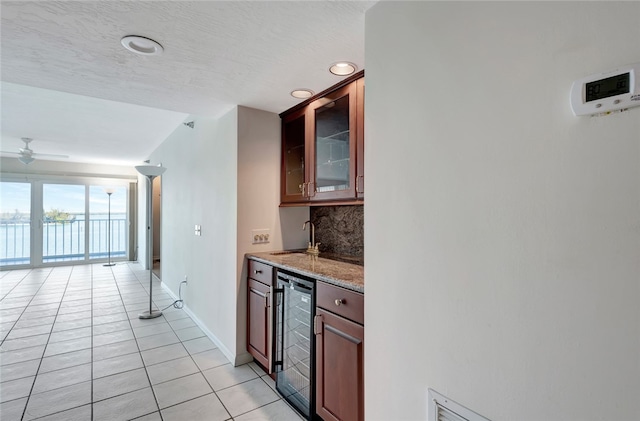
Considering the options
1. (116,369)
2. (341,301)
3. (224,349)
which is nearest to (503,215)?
(341,301)

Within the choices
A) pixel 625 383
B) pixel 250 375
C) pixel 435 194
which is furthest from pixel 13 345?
pixel 625 383

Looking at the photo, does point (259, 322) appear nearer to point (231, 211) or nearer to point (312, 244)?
point (312, 244)

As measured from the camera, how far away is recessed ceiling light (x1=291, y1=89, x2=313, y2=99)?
2.29 m

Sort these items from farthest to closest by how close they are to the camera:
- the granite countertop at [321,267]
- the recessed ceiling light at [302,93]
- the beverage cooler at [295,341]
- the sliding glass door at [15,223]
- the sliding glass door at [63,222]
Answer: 1. the sliding glass door at [63,222]
2. the sliding glass door at [15,223]
3. the recessed ceiling light at [302,93]
4. the beverage cooler at [295,341]
5. the granite countertop at [321,267]

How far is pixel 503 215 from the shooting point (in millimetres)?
919

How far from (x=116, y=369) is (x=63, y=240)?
6417 mm

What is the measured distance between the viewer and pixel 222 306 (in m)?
2.87

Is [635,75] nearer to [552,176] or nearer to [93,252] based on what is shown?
[552,176]

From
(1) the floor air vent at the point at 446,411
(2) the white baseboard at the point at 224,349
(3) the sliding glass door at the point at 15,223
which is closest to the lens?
(1) the floor air vent at the point at 446,411

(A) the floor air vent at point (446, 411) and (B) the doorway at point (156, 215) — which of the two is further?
(B) the doorway at point (156, 215)

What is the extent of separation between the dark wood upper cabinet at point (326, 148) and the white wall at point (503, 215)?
579 mm

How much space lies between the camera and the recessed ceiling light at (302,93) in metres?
2.29

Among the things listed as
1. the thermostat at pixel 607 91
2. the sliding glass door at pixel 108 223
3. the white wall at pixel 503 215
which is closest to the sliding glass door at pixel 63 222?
the sliding glass door at pixel 108 223

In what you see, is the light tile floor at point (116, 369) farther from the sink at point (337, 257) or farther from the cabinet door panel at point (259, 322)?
the sink at point (337, 257)
